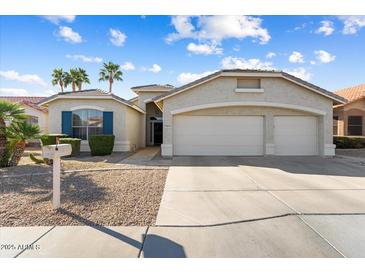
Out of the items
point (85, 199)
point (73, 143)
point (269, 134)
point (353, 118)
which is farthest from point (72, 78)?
point (353, 118)

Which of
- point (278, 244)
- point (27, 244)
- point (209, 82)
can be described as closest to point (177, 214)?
point (278, 244)

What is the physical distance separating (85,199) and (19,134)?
18.8 ft

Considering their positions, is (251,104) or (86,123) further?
(86,123)

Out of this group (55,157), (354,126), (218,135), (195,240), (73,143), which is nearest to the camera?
(195,240)

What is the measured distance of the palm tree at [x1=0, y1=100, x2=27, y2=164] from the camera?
891 centimetres

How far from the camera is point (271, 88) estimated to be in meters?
12.7

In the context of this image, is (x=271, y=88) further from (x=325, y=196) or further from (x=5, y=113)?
(x=5, y=113)

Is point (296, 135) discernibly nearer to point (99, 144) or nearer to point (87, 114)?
point (99, 144)

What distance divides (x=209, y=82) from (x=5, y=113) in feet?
30.5

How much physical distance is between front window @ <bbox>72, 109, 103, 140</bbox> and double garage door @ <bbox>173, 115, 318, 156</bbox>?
16.6 feet

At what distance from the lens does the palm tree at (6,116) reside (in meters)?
8.91

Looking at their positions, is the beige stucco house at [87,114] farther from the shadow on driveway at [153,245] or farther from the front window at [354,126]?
the front window at [354,126]

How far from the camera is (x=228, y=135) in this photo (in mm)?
12945

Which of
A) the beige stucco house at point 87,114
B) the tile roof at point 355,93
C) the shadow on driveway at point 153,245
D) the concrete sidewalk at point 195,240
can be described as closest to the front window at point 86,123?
the beige stucco house at point 87,114
